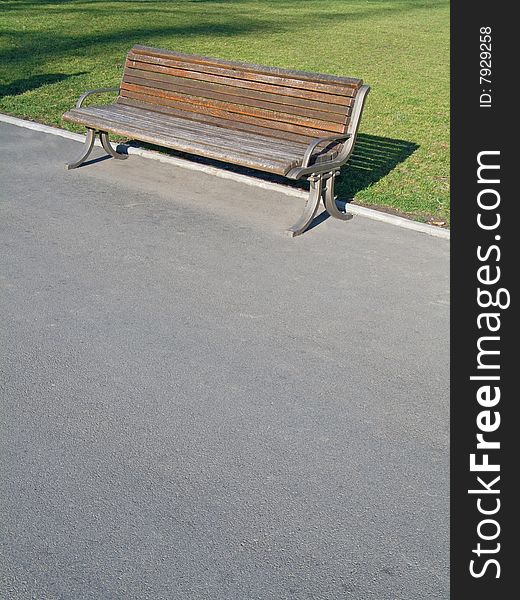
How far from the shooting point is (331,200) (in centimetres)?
689

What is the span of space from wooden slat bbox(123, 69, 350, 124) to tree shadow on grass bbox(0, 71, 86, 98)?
3.70 metres

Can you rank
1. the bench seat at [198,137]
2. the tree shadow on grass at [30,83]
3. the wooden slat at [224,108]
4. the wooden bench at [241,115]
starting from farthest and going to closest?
1. the tree shadow on grass at [30,83]
2. the wooden slat at [224,108]
3. the wooden bench at [241,115]
4. the bench seat at [198,137]

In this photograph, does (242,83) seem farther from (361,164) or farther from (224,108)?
(361,164)

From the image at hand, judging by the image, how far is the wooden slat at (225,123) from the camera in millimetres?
7133

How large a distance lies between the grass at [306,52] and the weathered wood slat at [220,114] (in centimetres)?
75

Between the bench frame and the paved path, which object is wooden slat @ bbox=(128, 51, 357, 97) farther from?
the paved path

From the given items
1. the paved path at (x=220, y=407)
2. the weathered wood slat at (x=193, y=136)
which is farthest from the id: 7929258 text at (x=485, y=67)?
the weathered wood slat at (x=193, y=136)

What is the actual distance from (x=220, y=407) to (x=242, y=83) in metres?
4.09

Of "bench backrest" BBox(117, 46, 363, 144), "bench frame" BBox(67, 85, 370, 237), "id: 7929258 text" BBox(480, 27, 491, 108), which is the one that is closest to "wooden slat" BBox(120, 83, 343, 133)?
"bench backrest" BBox(117, 46, 363, 144)

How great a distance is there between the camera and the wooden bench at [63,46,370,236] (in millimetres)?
6719

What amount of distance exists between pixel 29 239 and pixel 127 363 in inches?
83.8

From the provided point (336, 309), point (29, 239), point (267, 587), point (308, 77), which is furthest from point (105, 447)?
point (308, 77)

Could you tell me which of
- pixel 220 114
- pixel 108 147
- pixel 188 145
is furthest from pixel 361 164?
pixel 108 147

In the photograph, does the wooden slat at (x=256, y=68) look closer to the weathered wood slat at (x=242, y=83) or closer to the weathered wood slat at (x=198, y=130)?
the weathered wood slat at (x=242, y=83)
